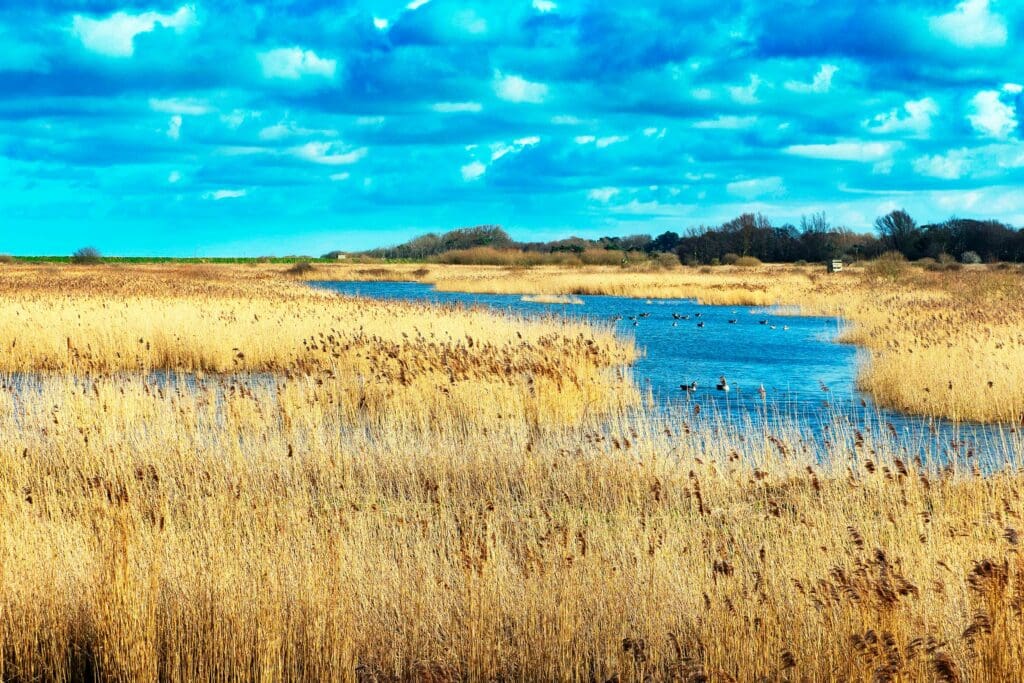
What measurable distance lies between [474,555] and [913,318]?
2458 cm

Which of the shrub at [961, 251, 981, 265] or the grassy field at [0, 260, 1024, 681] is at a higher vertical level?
the shrub at [961, 251, 981, 265]

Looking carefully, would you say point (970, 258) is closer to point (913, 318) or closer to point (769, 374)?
point (913, 318)

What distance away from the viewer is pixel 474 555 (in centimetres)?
564

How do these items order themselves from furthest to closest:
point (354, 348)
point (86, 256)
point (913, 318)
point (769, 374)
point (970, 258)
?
point (86, 256) → point (970, 258) → point (913, 318) → point (769, 374) → point (354, 348)

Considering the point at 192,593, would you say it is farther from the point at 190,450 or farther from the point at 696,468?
the point at 696,468

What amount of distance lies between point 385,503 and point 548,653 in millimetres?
3454

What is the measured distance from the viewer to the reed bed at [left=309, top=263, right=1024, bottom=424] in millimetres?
A: 14984

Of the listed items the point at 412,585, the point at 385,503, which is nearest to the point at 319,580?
the point at 412,585

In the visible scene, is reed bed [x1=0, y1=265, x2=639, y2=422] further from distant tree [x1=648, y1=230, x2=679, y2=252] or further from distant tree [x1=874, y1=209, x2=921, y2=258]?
distant tree [x1=648, y1=230, x2=679, y2=252]

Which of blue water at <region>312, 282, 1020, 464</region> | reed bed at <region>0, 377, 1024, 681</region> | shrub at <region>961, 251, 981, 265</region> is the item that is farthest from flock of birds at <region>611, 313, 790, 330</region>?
shrub at <region>961, 251, 981, 265</region>

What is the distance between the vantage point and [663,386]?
1806 centimetres

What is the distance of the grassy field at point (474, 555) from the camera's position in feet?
16.3

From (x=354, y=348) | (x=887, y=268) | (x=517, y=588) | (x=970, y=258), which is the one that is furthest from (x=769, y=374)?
(x=970, y=258)

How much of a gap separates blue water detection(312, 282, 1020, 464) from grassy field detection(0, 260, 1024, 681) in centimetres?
160
